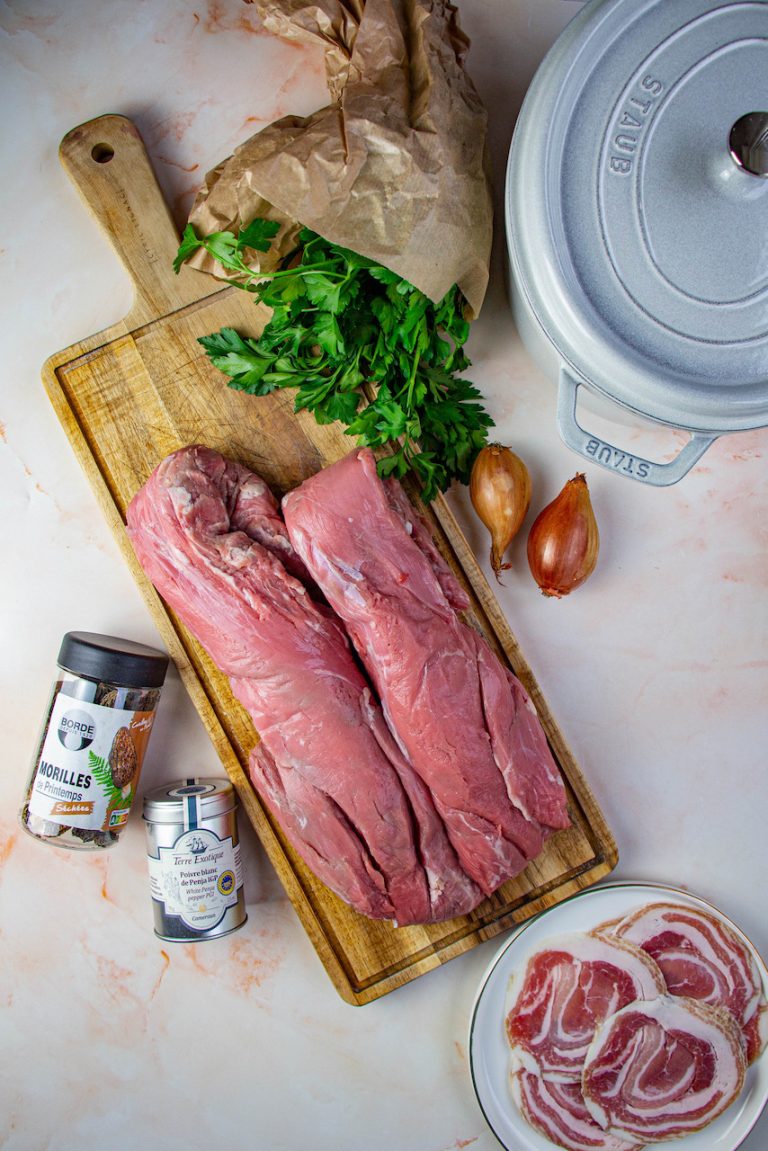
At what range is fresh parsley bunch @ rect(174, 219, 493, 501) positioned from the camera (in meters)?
1.62

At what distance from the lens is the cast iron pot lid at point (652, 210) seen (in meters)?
1.37

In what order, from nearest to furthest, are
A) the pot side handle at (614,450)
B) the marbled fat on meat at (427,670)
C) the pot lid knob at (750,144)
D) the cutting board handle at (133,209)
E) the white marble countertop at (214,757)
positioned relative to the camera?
the pot lid knob at (750,144) < the pot side handle at (614,450) < the marbled fat on meat at (427,670) < the cutting board handle at (133,209) < the white marble countertop at (214,757)

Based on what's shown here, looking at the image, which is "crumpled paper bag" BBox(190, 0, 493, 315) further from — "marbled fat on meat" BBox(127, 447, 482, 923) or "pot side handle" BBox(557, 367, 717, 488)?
"marbled fat on meat" BBox(127, 447, 482, 923)

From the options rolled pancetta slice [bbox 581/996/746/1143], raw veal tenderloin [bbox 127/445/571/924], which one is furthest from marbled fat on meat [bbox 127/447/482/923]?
rolled pancetta slice [bbox 581/996/746/1143]

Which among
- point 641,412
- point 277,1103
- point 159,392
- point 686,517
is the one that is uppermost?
point 159,392

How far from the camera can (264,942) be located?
191 cm

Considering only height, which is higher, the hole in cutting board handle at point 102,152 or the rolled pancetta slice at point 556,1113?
the hole in cutting board handle at point 102,152

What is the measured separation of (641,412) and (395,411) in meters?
0.49

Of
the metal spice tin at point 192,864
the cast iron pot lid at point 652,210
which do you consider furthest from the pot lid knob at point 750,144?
the metal spice tin at point 192,864

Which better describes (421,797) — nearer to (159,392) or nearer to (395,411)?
(395,411)

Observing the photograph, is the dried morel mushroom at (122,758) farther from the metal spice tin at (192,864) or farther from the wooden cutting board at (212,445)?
the wooden cutting board at (212,445)

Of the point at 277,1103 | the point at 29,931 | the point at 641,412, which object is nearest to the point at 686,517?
the point at 641,412

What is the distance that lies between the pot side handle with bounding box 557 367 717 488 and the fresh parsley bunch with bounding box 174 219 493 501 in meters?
0.31

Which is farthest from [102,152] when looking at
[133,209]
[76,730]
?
[76,730]
